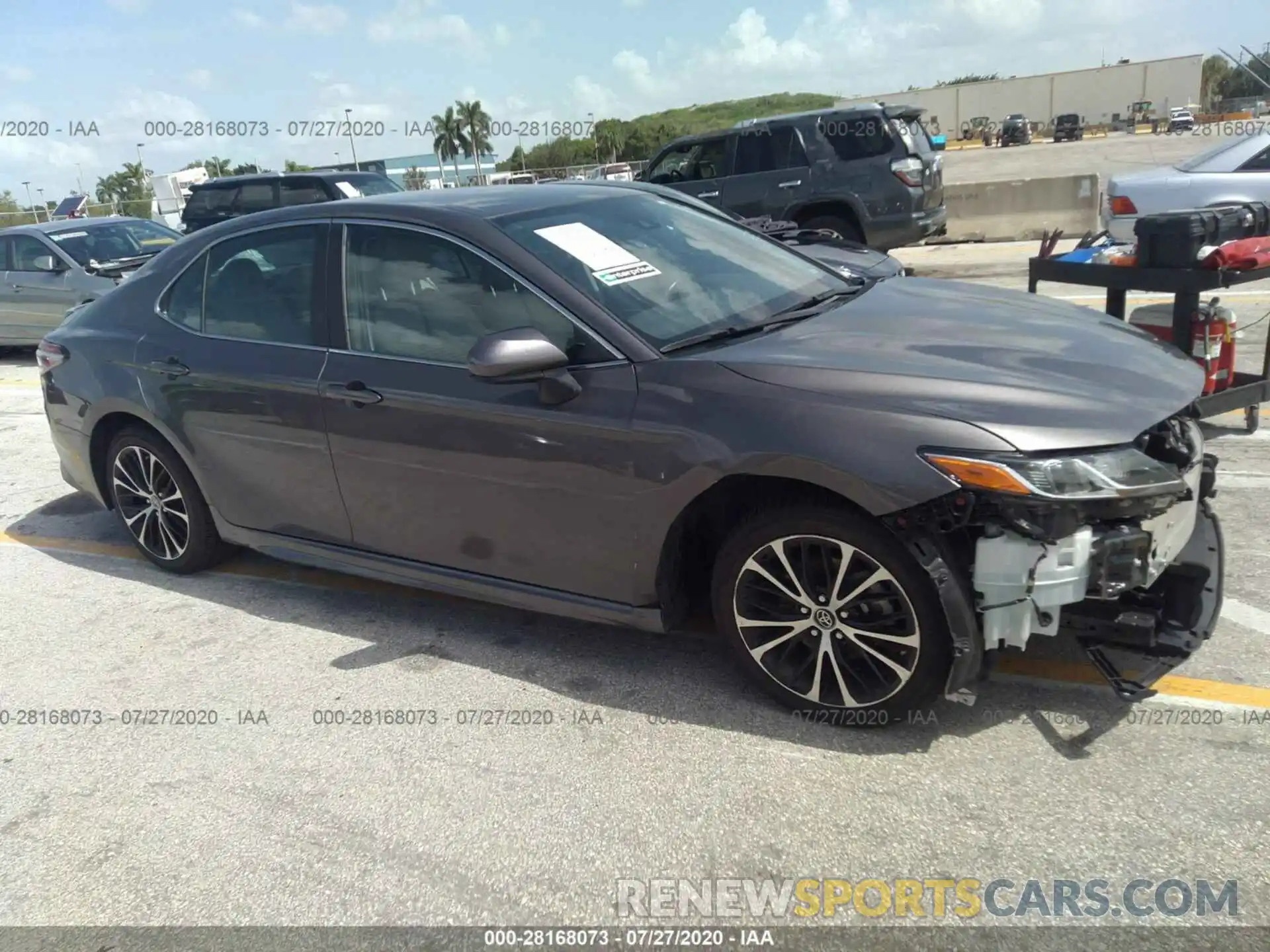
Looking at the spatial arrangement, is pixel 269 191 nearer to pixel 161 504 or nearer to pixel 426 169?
pixel 161 504

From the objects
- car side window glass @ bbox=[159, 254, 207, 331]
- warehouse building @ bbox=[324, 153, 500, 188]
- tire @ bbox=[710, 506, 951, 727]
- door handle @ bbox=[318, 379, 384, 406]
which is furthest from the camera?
warehouse building @ bbox=[324, 153, 500, 188]

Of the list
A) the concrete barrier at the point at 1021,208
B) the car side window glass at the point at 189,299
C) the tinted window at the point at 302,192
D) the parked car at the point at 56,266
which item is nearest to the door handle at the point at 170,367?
the car side window glass at the point at 189,299

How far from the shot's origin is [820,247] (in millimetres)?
7441

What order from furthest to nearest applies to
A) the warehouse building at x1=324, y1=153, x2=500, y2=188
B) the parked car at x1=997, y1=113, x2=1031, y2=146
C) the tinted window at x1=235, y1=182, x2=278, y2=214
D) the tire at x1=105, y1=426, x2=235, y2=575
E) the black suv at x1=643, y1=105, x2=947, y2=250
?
1. the parked car at x1=997, y1=113, x2=1031, y2=146
2. the warehouse building at x1=324, y1=153, x2=500, y2=188
3. the tinted window at x1=235, y1=182, x2=278, y2=214
4. the black suv at x1=643, y1=105, x2=947, y2=250
5. the tire at x1=105, y1=426, x2=235, y2=575

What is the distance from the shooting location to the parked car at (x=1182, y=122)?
53.1m

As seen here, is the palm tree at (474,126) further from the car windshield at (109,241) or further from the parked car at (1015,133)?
the car windshield at (109,241)

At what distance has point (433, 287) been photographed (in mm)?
3723

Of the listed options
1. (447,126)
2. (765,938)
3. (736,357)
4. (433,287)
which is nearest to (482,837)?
(765,938)

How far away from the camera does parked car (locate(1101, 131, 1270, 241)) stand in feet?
31.4

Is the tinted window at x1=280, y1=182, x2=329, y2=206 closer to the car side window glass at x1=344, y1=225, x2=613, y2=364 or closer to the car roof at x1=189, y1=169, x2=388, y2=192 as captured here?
the car roof at x1=189, y1=169, x2=388, y2=192

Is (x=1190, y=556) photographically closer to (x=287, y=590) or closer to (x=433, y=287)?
(x=433, y=287)

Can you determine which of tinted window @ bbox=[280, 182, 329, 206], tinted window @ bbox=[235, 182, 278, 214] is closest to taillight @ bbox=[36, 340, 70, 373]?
tinted window @ bbox=[280, 182, 329, 206]

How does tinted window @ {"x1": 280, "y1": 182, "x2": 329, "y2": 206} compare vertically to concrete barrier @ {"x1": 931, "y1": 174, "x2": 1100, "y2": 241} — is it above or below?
above

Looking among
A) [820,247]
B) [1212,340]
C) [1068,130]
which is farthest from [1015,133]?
[1212,340]
